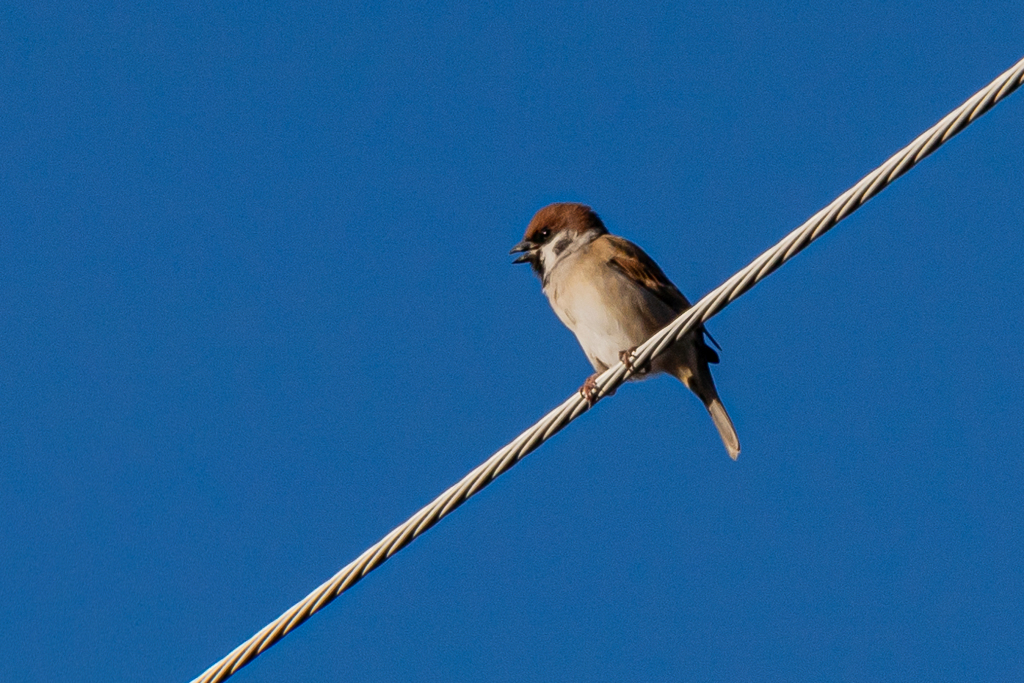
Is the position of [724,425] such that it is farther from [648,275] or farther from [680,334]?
[680,334]

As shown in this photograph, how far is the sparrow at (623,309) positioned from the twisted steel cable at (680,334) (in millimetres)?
2724

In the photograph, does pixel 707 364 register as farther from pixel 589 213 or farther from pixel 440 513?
pixel 440 513

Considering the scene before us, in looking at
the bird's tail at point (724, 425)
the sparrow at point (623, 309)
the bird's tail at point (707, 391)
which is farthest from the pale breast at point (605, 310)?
the bird's tail at point (724, 425)

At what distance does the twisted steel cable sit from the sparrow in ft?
8.94

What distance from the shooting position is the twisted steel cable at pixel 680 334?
4383mm

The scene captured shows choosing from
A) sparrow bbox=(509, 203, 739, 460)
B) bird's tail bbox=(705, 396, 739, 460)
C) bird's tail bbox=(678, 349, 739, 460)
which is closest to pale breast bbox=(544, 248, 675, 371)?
sparrow bbox=(509, 203, 739, 460)

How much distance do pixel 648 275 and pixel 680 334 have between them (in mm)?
3019

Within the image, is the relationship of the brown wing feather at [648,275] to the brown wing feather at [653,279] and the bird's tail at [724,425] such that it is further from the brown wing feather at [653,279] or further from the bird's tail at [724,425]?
the bird's tail at [724,425]

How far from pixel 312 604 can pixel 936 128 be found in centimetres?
270

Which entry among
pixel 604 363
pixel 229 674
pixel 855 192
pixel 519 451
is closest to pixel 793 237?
pixel 855 192

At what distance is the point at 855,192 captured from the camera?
15.1ft

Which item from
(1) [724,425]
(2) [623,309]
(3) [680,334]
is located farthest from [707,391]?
(3) [680,334]

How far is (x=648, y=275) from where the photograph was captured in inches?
328

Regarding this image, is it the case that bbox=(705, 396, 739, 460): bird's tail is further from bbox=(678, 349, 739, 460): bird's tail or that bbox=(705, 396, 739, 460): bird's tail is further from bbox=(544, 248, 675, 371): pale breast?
bbox=(544, 248, 675, 371): pale breast
